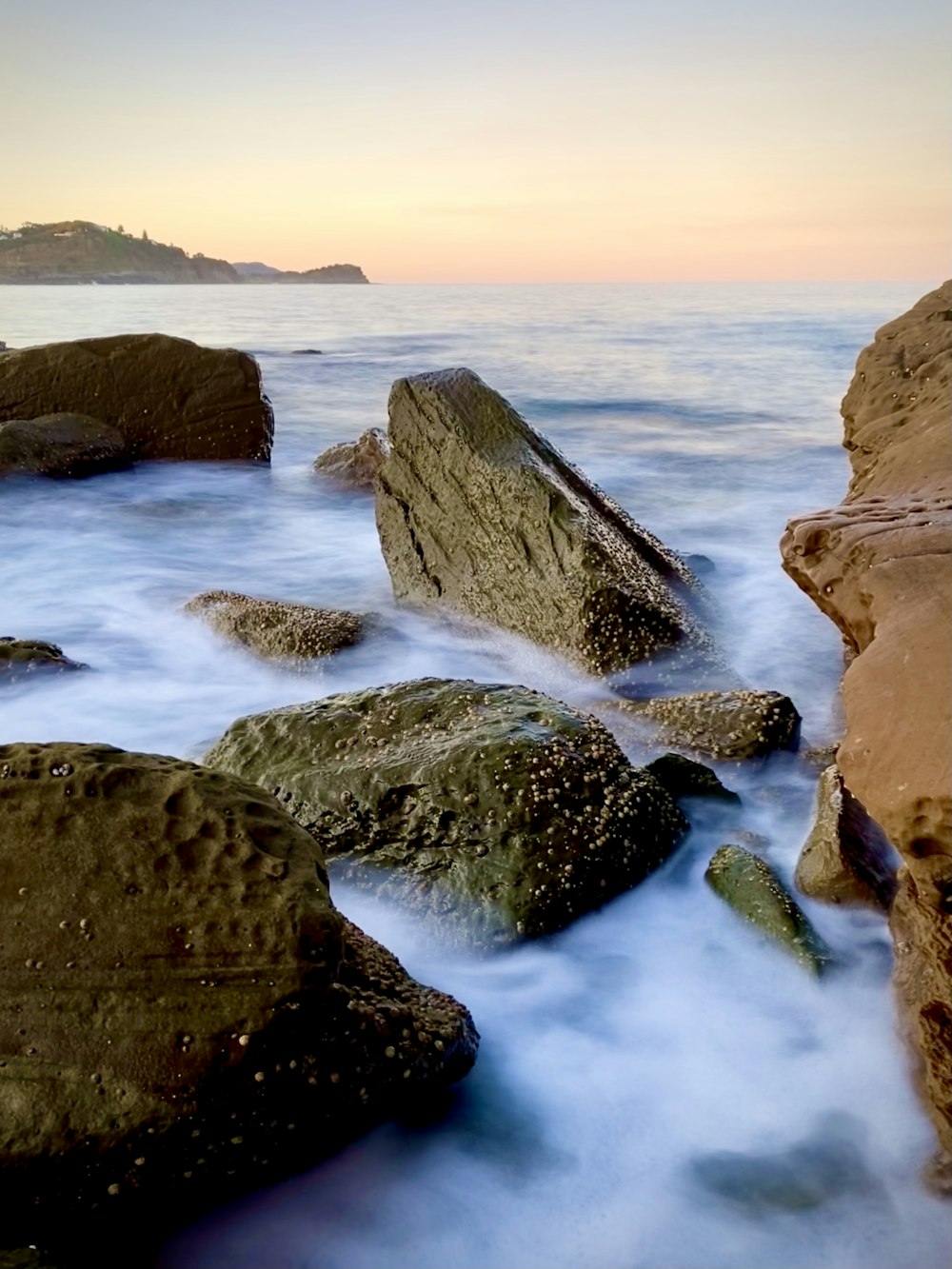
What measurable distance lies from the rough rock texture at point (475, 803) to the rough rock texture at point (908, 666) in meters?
0.83

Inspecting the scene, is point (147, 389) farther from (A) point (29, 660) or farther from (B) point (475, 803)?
(B) point (475, 803)

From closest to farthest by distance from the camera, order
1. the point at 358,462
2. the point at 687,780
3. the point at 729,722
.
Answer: the point at 687,780
the point at 729,722
the point at 358,462

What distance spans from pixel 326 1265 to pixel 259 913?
2.34 feet

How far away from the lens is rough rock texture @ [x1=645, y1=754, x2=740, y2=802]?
375cm

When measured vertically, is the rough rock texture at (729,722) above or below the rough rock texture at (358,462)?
below

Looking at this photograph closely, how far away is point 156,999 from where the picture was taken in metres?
1.92

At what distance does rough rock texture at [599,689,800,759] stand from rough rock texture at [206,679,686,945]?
0.70 meters

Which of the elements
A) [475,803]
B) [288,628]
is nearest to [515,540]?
[288,628]

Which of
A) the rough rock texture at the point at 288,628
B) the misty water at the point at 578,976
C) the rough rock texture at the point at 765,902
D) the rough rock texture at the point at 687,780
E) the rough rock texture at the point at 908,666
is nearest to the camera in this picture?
the rough rock texture at the point at 908,666

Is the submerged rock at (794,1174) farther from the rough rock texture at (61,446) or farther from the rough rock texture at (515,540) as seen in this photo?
the rough rock texture at (61,446)

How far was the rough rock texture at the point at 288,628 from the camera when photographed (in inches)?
205

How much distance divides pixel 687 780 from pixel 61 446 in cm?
738

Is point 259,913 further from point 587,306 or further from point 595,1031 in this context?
point 587,306

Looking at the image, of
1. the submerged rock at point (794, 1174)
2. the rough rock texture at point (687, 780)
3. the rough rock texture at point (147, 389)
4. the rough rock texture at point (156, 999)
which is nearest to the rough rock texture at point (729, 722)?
the rough rock texture at point (687, 780)
